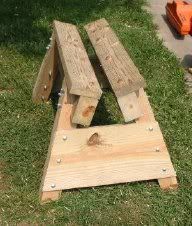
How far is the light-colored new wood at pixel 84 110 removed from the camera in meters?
3.65

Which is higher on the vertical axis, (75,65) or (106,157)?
(75,65)

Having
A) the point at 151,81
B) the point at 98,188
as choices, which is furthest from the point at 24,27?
the point at 98,188

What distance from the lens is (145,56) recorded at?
6195 mm

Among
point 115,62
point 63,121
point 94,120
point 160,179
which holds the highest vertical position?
point 115,62

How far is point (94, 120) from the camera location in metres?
4.91

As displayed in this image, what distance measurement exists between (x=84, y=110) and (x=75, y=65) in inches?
16.7

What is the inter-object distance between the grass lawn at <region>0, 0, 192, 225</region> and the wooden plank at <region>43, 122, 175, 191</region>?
168 millimetres

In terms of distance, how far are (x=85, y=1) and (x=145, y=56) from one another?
1889 mm

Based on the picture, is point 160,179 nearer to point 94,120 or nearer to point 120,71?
point 120,71

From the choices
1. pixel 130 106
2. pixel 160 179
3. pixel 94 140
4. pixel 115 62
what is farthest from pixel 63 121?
pixel 160 179

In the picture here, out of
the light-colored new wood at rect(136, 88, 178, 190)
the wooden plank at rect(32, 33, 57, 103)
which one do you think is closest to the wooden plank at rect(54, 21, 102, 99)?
the wooden plank at rect(32, 33, 57, 103)

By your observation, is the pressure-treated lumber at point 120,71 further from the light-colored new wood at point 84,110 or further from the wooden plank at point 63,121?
the wooden plank at point 63,121

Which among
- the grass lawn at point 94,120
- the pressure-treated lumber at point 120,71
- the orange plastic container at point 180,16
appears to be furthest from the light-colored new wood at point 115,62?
the orange plastic container at point 180,16

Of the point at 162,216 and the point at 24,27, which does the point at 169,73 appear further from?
the point at 162,216
